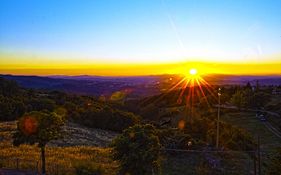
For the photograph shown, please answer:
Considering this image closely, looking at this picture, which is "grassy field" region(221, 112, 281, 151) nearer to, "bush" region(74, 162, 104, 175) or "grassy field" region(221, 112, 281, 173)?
"grassy field" region(221, 112, 281, 173)

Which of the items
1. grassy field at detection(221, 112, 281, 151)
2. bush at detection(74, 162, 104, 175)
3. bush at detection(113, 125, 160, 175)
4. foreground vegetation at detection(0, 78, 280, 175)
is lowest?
grassy field at detection(221, 112, 281, 151)

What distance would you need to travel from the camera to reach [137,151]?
18.9m

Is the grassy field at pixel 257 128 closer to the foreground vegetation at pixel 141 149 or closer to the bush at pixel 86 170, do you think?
the foreground vegetation at pixel 141 149

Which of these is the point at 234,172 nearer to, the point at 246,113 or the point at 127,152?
the point at 127,152

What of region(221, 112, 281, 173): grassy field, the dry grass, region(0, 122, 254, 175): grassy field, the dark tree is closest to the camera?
the dark tree

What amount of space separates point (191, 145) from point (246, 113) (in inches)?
1784

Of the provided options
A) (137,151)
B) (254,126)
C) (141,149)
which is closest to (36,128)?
(137,151)

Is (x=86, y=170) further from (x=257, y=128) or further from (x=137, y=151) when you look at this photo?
(x=257, y=128)

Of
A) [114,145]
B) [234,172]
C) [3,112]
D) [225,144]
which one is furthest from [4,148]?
[3,112]

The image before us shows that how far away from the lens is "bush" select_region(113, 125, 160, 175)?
18.9 meters

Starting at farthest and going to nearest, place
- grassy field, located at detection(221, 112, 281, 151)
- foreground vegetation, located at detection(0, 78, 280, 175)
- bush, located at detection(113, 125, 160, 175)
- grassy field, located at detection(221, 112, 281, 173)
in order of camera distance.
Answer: grassy field, located at detection(221, 112, 281, 151) < grassy field, located at detection(221, 112, 281, 173) < foreground vegetation, located at detection(0, 78, 280, 175) < bush, located at detection(113, 125, 160, 175)

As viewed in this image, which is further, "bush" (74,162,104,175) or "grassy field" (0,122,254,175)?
"grassy field" (0,122,254,175)

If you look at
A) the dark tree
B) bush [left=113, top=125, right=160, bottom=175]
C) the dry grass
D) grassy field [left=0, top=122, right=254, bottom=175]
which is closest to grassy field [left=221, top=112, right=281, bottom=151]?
grassy field [left=0, top=122, right=254, bottom=175]

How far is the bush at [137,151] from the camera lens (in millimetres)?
18938
